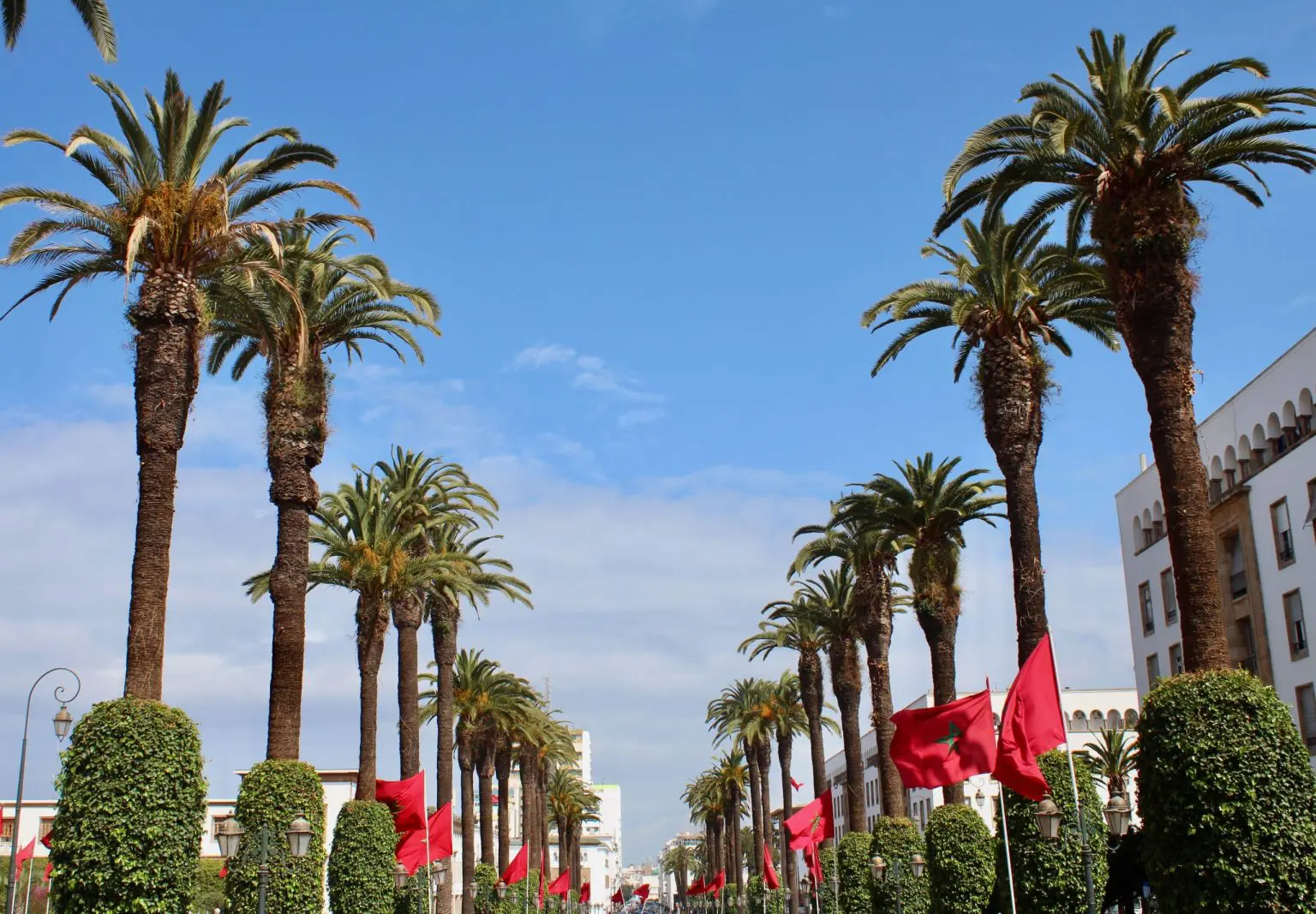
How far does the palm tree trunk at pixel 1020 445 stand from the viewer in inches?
940

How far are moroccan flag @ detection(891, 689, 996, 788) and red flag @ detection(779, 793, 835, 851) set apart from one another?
24.4m

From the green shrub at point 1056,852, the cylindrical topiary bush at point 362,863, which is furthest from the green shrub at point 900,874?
the cylindrical topiary bush at point 362,863

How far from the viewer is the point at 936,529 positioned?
35156mm

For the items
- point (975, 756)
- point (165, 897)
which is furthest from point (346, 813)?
point (975, 756)

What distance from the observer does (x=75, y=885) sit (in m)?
16.6

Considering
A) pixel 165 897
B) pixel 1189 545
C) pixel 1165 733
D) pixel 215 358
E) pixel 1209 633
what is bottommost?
pixel 165 897

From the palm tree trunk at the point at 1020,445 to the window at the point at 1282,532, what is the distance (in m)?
19.1

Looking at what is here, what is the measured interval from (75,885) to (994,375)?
1887cm

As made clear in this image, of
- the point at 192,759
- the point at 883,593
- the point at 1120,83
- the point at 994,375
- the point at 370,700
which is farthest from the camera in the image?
the point at 883,593

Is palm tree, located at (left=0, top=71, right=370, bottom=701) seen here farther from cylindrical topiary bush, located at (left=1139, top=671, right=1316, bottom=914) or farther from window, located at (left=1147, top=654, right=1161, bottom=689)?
window, located at (left=1147, top=654, right=1161, bottom=689)

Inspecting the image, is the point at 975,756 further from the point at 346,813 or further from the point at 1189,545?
the point at 346,813

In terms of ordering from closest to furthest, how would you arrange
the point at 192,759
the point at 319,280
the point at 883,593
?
the point at 192,759
the point at 319,280
the point at 883,593

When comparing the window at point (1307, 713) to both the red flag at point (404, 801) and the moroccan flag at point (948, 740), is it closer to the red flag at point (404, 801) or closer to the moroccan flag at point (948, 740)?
the moroccan flag at point (948, 740)

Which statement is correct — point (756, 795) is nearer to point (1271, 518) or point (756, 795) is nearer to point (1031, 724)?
point (1271, 518)
